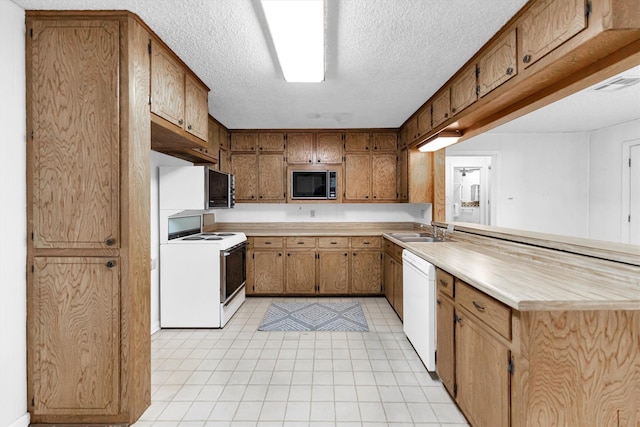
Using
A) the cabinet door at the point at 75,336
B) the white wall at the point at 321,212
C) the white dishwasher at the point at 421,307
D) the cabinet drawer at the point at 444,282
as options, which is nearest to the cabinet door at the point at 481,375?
the cabinet drawer at the point at 444,282

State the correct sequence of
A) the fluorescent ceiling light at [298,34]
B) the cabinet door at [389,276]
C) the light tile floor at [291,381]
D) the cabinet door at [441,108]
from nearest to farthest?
the fluorescent ceiling light at [298,34] < the light tile floor at [291,381] < the cabinet door at [441,108] < the cabinet door at [389,276]

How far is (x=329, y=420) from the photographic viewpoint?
1771mm

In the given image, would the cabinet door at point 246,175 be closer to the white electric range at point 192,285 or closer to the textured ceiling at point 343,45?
the textured ceiling at point 343,45

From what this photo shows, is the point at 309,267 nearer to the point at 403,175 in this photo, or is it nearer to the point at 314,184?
the point at 314,184

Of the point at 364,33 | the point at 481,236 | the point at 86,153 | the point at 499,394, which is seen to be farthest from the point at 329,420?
the point at 364,33

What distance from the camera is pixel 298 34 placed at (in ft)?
5.79

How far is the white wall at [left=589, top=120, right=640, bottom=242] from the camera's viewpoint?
4.12 metres

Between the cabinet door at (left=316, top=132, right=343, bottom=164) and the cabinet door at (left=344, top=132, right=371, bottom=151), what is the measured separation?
0.32ft

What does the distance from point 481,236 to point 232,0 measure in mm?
2517

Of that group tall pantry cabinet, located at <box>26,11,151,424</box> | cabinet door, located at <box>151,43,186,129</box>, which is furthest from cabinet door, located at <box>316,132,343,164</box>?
tall pantry cabinet, located at <box>26,11,151,424</box>

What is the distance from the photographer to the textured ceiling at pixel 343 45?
1664 mm

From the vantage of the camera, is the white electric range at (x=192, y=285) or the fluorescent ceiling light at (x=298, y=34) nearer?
the fluorescent ceiling light at (x=298, y=34)

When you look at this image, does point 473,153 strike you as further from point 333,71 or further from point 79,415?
point 79,415

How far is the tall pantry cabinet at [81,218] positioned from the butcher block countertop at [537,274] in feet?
6.41
